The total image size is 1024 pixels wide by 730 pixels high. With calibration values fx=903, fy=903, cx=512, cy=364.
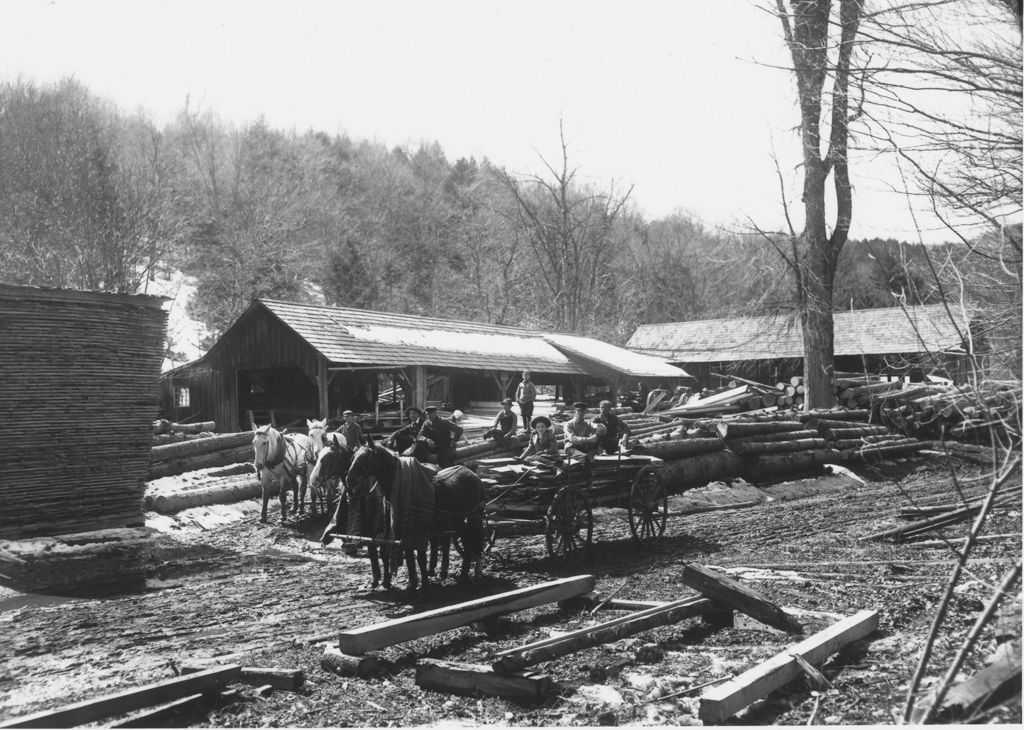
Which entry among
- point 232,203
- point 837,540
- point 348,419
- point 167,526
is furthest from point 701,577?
point 232,203

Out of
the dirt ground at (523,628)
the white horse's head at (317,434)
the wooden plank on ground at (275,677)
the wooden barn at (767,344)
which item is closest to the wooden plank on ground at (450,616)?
the dirt ground at (523,628)

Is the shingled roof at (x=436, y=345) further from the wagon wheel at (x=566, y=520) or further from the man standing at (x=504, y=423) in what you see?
the wagon wheel at (x=566, y=520)

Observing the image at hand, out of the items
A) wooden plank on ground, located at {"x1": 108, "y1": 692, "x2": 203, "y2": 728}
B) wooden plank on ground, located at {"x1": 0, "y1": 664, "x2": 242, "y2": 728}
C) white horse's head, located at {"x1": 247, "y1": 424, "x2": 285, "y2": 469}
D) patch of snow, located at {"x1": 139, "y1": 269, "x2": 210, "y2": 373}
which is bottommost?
wooden plank on ground, located at {"x1": 108, "y1": 692, "x2": 203, "y2": 728}

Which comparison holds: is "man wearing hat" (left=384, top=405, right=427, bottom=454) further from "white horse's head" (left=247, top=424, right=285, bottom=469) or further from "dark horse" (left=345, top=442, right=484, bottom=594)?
"white horse's head" (left=247, top=424, right=285, bottom=469)

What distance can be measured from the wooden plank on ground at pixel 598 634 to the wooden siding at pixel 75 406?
30.2 feet

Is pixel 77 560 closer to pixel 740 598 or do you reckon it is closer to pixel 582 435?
pixel 582 435

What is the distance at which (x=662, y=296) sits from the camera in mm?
68188

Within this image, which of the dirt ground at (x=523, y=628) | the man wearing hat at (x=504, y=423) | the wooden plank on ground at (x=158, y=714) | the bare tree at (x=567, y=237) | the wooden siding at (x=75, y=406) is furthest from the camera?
the bare tree at (x=567, y=237)

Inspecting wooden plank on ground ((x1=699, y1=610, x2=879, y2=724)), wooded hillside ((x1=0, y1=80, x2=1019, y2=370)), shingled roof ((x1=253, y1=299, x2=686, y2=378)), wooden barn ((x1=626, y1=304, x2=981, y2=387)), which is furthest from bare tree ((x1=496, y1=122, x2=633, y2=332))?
wooden plank on ground ((x1=699, y1=610, x2=879, y2=724))

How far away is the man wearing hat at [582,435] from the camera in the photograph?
1305 cm

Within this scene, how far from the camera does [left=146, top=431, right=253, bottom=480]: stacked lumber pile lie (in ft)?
62.3

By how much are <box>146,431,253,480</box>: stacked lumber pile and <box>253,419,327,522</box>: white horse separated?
336cm

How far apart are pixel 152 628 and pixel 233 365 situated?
66.0 ft

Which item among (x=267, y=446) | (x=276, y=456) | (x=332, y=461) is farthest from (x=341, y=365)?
(x=332, y=461)
